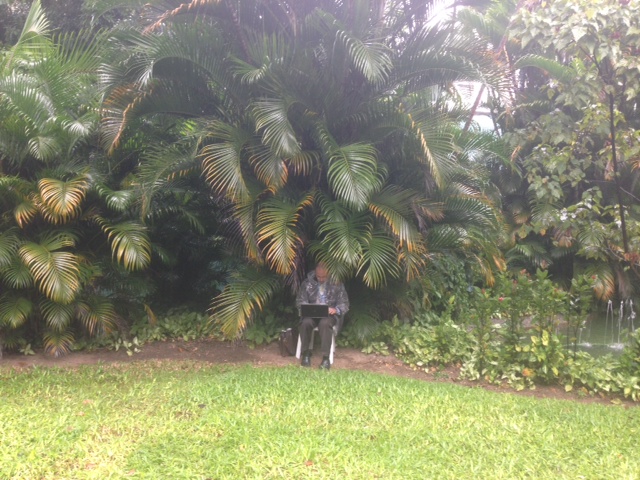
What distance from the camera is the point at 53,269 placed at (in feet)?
19.6

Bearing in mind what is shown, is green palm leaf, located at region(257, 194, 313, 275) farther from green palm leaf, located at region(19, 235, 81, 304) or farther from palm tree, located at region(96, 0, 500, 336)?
green palm leaf, located at region(19, 235, 81, 304)

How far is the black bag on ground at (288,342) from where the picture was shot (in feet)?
22.1

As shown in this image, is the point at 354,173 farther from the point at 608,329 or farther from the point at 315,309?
the point at 608,329

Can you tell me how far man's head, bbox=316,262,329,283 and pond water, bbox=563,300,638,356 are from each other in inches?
136

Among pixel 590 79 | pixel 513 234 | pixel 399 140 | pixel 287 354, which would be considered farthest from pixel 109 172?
pixel 513 234

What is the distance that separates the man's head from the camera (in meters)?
6.39

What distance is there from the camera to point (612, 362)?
19.2 ft

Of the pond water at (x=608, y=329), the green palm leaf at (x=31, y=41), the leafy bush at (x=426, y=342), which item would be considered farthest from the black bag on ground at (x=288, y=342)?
the green palm leaf at (x=31, y=41)

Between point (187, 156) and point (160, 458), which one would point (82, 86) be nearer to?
point (187, 156)

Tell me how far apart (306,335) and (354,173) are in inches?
72.4

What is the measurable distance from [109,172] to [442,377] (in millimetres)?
4460

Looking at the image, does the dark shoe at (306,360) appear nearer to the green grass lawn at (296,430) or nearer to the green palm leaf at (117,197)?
the green grass lawn at (296,430)

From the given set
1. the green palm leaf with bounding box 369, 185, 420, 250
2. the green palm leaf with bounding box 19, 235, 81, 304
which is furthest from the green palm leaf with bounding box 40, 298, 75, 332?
the green palm leaf with bounding box 369, 185, 420, 250

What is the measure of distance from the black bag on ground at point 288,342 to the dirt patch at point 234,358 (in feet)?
0.25
